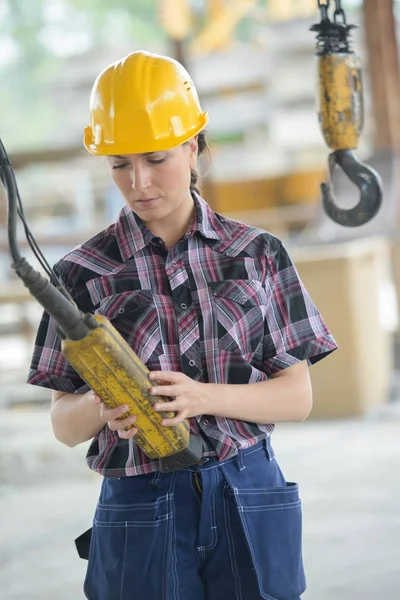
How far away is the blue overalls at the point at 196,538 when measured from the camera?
1.74 m

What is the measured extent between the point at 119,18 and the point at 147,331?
2716 centimetres

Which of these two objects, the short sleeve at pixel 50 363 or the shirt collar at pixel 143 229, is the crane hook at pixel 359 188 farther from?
the short sleeve at pixel 50 363

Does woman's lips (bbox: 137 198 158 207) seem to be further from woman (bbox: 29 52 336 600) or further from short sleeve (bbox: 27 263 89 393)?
short sleeve (bbox: 27 263 89 393)

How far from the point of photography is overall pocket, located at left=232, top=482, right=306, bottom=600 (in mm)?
1757

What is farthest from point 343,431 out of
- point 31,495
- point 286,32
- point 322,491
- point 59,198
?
point 59,198

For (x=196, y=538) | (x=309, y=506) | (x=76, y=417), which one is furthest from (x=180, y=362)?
(x=309, y=506)

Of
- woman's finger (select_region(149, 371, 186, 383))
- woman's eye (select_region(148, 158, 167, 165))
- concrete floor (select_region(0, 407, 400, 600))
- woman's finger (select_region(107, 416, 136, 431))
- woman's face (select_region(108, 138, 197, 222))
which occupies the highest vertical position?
woman's eye (select_region(148, 158, 167, 165))

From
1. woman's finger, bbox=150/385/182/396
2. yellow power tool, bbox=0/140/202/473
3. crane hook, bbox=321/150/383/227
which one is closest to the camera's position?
yellow power tool, bbox=0/140/202/473

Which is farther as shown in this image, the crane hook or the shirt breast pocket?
the crane hook

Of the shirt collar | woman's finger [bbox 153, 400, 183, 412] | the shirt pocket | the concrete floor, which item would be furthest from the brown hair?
the concrete floor

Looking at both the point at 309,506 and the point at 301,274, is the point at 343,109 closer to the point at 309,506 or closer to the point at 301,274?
the point at 309,506

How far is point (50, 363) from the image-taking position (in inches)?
71.1

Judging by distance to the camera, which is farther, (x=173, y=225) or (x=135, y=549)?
(x=173, y=225)

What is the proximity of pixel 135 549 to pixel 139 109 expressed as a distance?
746 millimetres
